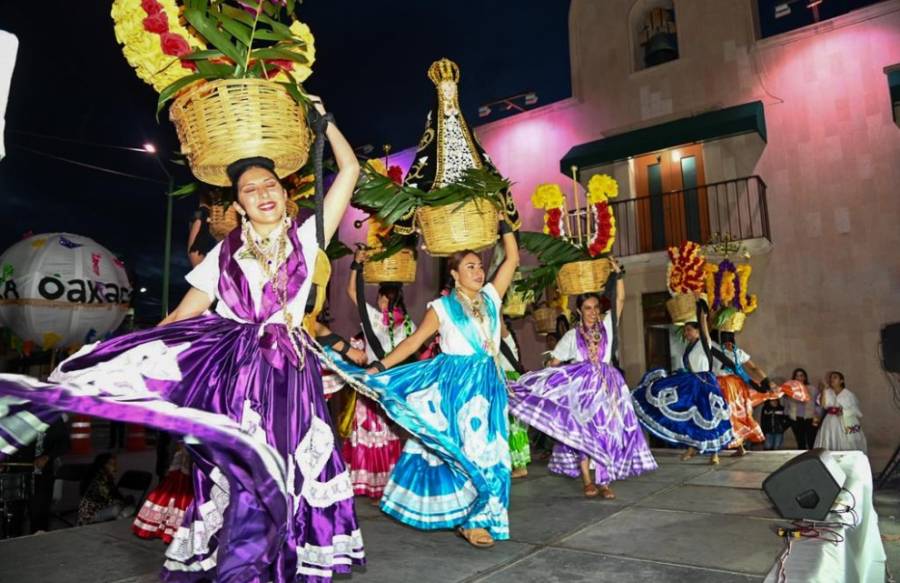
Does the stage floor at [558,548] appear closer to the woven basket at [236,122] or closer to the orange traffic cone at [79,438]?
the woven basket at [236,122]

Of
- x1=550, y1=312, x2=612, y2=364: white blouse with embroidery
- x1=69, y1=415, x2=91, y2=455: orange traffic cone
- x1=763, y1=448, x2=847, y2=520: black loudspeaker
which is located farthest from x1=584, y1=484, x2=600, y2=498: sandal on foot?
x1=69, y1=415, x2=91, y2=455: orange traffic cone

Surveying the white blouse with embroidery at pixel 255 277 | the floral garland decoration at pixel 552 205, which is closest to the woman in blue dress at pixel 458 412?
the white blouse with embroidery at pixel 255 277

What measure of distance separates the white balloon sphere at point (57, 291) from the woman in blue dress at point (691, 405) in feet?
23.0

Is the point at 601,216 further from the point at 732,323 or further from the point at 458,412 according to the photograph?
the point at 732,323

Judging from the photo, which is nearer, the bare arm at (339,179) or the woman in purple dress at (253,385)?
the woman in purple dress at (253,385)

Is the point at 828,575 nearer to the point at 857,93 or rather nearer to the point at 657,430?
the point at 657,430

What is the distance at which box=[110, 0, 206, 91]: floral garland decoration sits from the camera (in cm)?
255

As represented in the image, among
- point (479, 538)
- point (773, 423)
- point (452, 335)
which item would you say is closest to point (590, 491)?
point (479, 538)

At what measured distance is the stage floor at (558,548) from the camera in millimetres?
3033

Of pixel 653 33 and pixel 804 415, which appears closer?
pixel 804 415

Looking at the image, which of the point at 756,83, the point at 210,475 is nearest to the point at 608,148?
the point at 756,83

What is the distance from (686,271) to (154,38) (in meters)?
7.00

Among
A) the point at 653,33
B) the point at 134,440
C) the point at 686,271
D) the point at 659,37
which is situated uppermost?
the point at 653,33

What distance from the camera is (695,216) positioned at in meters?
13.8
